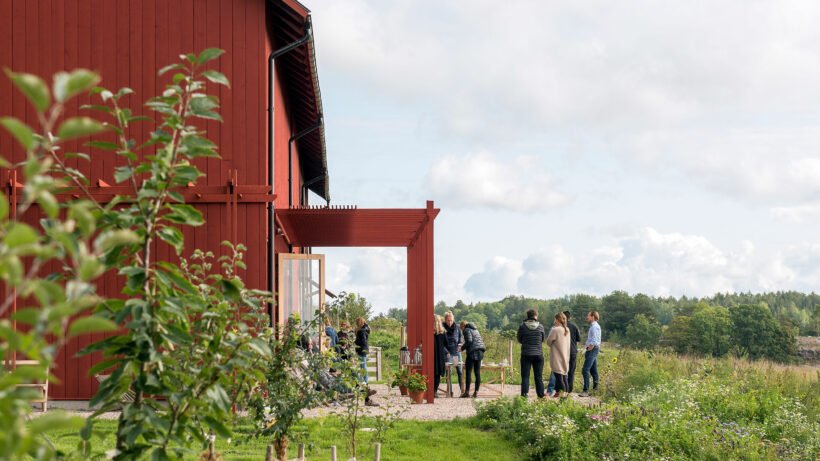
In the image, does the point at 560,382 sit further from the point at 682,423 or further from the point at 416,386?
the point at 682,423

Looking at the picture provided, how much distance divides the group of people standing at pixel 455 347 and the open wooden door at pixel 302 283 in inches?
85.5

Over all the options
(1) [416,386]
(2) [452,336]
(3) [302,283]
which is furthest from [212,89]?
(2) [452,336]

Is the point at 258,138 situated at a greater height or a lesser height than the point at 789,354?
greater

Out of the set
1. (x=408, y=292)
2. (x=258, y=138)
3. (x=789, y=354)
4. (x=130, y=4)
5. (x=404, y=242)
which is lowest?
(x=789, y=354)

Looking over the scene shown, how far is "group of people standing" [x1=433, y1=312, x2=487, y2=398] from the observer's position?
15.4 metres

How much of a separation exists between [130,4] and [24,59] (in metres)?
1.87

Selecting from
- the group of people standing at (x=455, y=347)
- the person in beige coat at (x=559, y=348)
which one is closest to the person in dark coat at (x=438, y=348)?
the group of people standing at (x=455, y=347)

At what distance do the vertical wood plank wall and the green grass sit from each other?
287 cm

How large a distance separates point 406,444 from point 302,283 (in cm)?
559

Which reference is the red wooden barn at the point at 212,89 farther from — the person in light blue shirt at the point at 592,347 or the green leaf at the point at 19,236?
the green leaf at the point at 19,236

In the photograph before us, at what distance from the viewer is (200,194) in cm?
1249

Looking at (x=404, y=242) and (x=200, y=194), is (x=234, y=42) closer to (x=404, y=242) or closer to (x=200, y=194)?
(x=200, y=194)

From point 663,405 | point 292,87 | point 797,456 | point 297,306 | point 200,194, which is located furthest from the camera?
point 292,87

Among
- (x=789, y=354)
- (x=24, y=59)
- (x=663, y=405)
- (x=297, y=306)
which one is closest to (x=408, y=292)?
(x=297, y=306)
